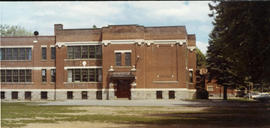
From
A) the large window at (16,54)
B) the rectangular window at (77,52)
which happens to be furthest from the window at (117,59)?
the large window at (16,54)

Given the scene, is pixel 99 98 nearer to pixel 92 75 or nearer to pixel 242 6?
pixel 92 75

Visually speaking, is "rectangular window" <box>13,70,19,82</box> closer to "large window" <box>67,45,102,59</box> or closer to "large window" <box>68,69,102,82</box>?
"large window" <box>68,69,102,82</box>

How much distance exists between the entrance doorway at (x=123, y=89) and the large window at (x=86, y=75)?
287cm

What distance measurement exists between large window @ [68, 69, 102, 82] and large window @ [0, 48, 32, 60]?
6.66 metres

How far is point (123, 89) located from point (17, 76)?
14496mm

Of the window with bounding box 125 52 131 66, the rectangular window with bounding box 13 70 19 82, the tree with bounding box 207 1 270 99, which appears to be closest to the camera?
the tree with bounding box 207 1 270 99

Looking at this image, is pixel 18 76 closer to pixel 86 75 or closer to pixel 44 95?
pixel 44 95

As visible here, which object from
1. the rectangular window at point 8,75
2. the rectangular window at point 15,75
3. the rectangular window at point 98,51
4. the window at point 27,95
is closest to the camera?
the rectangular window at point 98,51

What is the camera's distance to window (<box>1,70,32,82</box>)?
5056 cm

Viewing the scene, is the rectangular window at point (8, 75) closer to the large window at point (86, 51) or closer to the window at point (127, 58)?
the large window at point (86, 51)

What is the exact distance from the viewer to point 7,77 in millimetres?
50906

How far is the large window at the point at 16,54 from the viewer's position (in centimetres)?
5078

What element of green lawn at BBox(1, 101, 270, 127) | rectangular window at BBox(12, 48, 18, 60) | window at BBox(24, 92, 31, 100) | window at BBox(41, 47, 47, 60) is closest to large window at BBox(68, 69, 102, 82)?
window at BBox(41, 47, 47, 60)

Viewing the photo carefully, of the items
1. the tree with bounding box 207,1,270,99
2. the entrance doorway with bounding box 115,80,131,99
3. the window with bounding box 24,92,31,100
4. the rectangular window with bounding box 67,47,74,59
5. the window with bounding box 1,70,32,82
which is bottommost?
the window with bounding box 24,92,31,100
